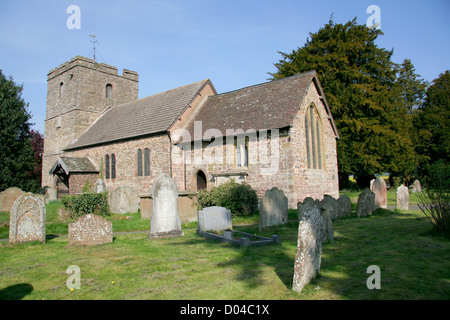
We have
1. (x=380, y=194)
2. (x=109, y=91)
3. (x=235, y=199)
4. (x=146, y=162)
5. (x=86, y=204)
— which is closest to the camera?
(x=380, y=194)

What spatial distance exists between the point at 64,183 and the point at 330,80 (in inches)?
941

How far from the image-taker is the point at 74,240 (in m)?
8.75

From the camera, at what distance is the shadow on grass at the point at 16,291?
4.90m

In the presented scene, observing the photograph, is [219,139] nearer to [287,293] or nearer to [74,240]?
[74,240]

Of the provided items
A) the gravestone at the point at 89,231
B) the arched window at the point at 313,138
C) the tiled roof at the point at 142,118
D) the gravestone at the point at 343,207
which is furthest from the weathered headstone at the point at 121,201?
the gravestone at the point at 343,207

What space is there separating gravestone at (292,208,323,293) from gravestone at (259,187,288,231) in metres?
5.50

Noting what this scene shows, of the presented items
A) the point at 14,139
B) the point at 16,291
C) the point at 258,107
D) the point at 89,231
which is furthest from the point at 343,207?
the point at 14,139

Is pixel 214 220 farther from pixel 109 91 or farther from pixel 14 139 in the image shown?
pixel 109 91

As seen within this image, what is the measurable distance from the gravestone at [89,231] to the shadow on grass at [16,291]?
11.0 feet

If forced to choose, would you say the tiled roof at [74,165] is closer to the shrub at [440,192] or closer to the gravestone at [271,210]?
the gravestone at [271,210]

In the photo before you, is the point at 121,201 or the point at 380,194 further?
the point at 121,201

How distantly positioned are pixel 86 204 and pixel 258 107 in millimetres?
10503

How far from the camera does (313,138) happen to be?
18672mm
